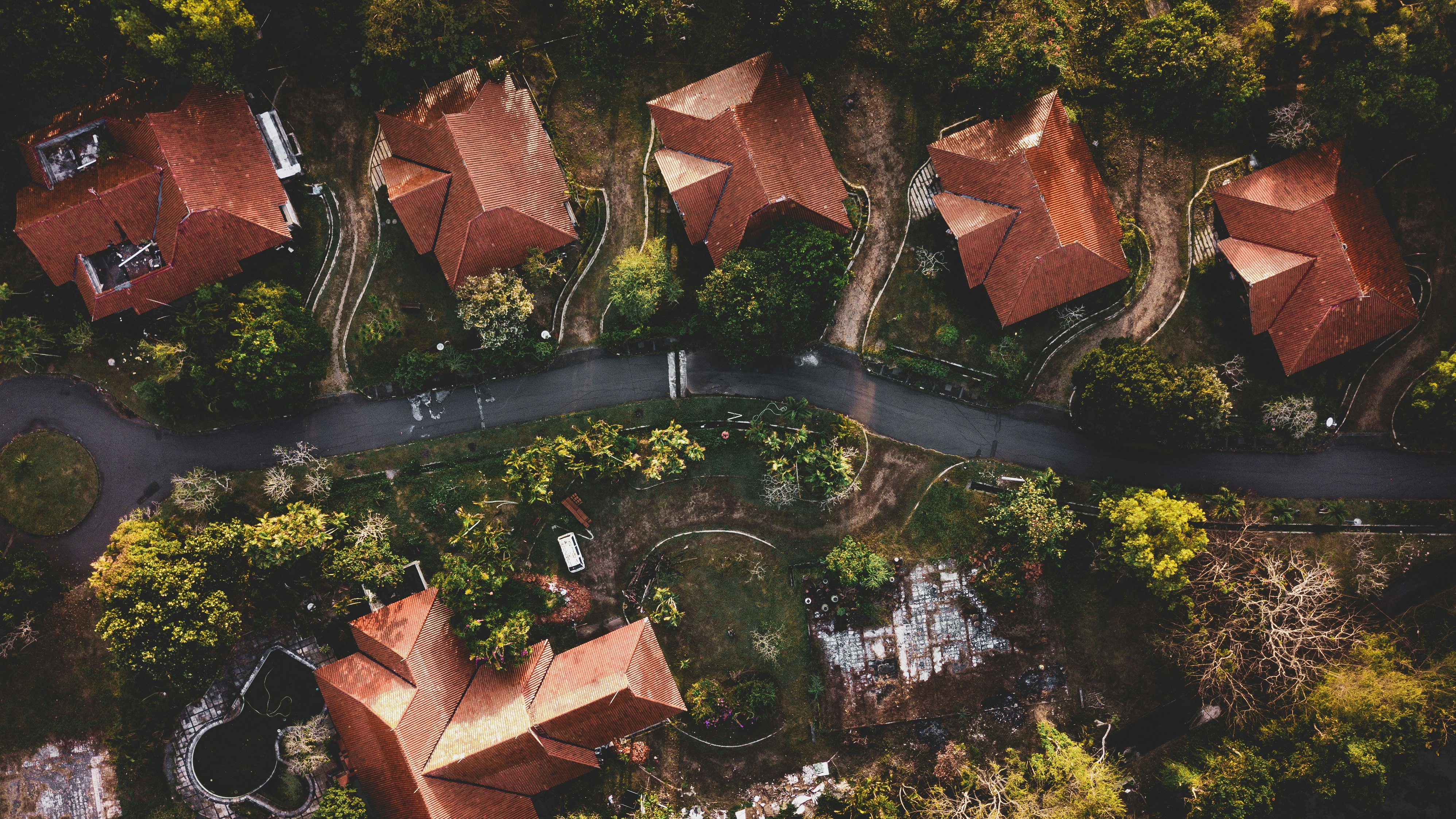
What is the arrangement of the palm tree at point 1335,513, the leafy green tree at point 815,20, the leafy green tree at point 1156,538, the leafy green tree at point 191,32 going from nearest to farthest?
the leafy green tree at point 191,32, the leafy green tree at point 1156,538, the leafy green tree at point 815,20, the palm tree at point 1335,513

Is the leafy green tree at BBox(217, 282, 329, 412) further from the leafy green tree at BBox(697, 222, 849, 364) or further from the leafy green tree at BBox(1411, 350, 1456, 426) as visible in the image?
the leafy green tree at BBox(1411, 350, 1456, 426)

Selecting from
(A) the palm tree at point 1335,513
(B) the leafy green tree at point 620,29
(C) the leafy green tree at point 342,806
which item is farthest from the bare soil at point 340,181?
(A) the palm tree at point 1335,513

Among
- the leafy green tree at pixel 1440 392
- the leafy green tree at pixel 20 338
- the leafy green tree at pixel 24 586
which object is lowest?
the leafy green tree at pixel 1440 392

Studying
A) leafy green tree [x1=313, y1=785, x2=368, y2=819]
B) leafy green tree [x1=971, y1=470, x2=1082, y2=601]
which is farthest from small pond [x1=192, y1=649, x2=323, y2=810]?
leafy green tree [x1=971, y1=470, x2=1082, y2=601]

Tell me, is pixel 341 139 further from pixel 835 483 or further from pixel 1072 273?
pixel 1072 273

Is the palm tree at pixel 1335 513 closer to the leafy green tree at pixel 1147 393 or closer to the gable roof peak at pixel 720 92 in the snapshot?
the leafy green tree at pixel 1147 393

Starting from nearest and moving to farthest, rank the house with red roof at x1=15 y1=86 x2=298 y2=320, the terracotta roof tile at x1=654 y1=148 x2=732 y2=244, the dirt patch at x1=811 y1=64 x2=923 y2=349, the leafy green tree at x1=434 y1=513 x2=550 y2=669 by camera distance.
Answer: the leafy green tree at x1=434 y1=513 x2=550 y2=669, the house with red roof at x1=15 y1=86 x2=298 y2=320, the terracotta roof tile at x1=654 y1=148 x2=732 y2=244, the dirt patch at x1=811 y1=64 x2=923 y2=349

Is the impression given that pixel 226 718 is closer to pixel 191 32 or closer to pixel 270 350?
pixel 270 350

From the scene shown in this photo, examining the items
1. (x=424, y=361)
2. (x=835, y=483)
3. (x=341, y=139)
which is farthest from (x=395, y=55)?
A: (x=835, y=483)
